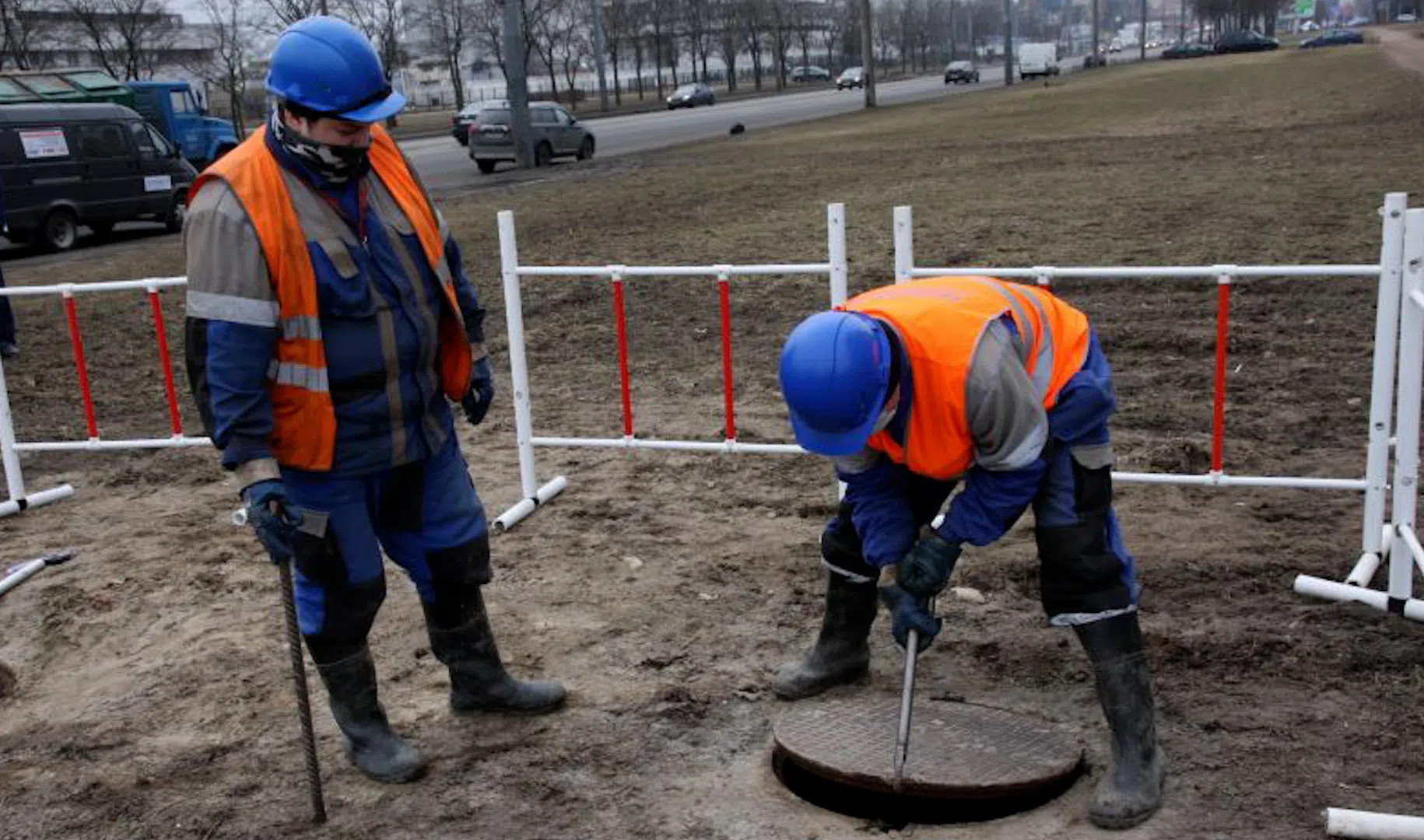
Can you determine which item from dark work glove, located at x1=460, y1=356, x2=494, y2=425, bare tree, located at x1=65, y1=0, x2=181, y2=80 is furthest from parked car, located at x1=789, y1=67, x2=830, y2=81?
dark work glove, located at x1=460, y1=356, x2=494, y2=425

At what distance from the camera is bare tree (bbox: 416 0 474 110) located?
64.1m

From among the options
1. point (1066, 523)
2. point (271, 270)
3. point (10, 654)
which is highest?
point (271, 270)

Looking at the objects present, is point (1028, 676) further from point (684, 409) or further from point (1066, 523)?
point (684, 409)

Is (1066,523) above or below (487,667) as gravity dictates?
above

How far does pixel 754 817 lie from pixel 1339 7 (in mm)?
182981

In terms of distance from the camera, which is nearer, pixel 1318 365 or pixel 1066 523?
pixel 1066 523

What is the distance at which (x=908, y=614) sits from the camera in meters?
3.51

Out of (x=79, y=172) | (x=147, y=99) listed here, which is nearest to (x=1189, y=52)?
(x=147, y=99)

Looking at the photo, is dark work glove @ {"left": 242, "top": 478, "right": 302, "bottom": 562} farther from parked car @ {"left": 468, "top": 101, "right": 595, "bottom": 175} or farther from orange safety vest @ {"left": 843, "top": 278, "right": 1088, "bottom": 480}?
parked car @ {"left": 468, "top": 101, "right": 595, "bottom": 175}

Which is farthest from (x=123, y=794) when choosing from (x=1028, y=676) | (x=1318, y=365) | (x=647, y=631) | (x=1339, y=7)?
(x=1339, y=7)

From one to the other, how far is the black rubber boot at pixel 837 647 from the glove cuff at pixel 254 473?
1785 mm

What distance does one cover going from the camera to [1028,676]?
14.3 ft

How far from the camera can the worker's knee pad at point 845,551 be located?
13.5 ft

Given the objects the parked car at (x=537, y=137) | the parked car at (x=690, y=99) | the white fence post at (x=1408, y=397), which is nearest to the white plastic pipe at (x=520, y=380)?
the white fence post at (x=1408, y=397)
